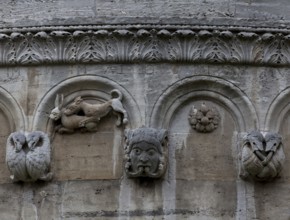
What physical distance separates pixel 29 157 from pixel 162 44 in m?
1.81

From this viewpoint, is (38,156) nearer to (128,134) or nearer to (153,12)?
(128,134)

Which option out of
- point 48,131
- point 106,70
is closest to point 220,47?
point 106,70

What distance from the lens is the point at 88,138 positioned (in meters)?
12.5

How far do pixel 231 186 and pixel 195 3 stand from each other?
202 centimetres

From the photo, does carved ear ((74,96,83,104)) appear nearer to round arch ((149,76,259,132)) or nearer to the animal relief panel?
the animal relief panel

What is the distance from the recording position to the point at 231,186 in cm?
1230

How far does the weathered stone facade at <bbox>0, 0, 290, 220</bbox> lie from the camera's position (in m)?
12.2

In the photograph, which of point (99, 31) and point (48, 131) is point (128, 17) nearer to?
point (99, 31)

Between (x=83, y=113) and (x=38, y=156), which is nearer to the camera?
(x=38, y=156)

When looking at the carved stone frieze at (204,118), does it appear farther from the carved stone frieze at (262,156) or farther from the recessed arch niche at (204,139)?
the carved stone frieze at (262,156)

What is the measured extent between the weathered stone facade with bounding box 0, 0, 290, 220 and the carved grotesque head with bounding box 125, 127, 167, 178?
0.01m

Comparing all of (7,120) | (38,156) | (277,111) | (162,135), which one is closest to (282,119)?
(277,111)

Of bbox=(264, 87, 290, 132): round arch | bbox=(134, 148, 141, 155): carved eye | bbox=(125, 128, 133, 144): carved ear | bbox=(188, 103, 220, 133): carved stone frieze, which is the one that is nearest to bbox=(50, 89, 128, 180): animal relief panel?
bbox=(125, 128, 133, 144): carved ear

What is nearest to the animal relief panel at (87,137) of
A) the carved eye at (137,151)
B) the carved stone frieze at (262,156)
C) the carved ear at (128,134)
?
the carved ear at (128,134)
